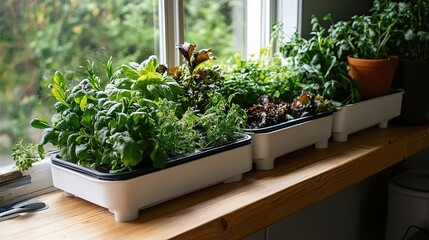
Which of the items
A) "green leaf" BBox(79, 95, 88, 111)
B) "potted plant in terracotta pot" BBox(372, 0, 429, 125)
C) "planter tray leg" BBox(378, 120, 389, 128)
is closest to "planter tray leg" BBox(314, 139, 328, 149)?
"planter tray leg" BBox(378, 120, 389, 128)

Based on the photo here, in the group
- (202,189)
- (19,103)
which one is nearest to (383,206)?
(202,189)

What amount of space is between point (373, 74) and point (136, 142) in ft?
3.49

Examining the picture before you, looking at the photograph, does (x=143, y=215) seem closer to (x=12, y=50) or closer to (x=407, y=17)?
(x=12, y=50)

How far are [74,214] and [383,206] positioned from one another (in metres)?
1.79

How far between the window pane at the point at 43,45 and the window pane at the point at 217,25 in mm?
257

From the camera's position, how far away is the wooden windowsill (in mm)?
1141

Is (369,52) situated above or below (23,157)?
above

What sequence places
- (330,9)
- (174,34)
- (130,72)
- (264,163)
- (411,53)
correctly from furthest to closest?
1. (330,9)
2. (411,53)
3. (174,34)
4. (264,163)
5. (130,72)

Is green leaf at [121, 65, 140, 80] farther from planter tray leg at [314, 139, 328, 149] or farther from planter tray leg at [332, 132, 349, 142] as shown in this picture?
planter tray leg at [332, 132, 349, 142]

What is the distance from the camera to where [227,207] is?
1.25 metres

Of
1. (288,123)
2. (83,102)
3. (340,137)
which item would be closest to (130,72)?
(83,102)

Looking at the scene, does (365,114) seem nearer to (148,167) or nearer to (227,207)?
(227,207)

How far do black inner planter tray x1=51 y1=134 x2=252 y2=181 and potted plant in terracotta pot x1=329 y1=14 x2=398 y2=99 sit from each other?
2.24ft

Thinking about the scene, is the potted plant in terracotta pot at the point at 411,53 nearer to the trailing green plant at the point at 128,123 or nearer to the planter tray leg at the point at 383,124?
the planter tray leg at the point at 383,124
